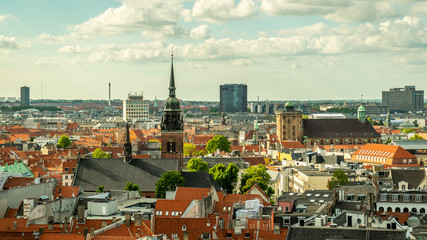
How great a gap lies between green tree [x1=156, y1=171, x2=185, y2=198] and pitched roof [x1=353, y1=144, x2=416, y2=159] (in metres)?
71.6

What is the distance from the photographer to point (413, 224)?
6450 cm

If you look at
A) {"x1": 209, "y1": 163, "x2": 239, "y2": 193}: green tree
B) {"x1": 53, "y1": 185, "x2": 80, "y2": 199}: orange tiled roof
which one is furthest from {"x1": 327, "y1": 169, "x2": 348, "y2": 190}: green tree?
{"x1": 53, "y1": 185, "x2": 80, "y2": 199}: orange tiled roof

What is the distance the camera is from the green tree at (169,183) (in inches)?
3647

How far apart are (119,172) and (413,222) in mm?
46580

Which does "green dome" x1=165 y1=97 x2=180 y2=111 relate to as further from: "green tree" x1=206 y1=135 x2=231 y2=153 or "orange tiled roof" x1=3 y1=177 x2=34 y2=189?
"green tree" x1=206 y1=135 x2=231 y2=153

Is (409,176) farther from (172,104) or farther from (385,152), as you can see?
(385,152)

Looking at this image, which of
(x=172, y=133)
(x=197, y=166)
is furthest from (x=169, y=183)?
(x=197, y=166)

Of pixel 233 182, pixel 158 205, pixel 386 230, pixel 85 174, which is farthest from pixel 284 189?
pixel 386 230

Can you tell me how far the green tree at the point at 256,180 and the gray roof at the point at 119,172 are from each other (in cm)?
1338

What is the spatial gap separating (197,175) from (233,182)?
1752 centimetres

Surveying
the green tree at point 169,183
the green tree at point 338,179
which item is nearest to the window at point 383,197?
the green tree at point 338,179

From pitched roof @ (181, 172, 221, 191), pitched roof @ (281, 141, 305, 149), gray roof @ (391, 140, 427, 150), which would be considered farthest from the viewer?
pitched roof @ (281, 141, 305, 149)

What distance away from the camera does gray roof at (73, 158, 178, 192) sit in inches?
3826

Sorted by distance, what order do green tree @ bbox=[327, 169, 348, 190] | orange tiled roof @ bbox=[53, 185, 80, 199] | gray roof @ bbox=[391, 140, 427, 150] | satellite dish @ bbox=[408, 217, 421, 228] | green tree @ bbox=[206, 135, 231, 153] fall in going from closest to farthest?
satellite dish @ bbox=[408, 217, 421, 228] → orange tiled roof @ bbox=[53, 185, 80, 199] → green tree @ bbox=[327, 169, 348, 190] → gray roof @ bbox=[391, 140, 427, 150] → green tree @ bbox=[206, 135, 231, 153]
